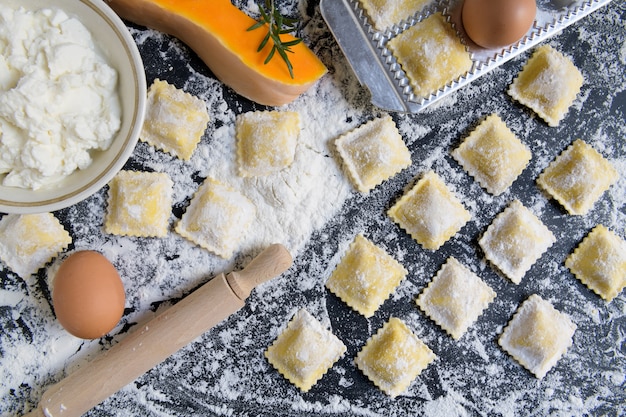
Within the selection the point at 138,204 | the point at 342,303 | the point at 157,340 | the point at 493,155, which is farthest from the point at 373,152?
the point at 157,340

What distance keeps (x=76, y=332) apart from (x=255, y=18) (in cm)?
106

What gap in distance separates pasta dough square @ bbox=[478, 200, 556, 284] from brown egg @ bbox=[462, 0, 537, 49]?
1.74 ft

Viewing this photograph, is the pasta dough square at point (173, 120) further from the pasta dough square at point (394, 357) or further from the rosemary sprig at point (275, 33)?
the pasta dough square at point (394, 357)

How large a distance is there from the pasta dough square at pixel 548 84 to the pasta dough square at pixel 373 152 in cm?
41

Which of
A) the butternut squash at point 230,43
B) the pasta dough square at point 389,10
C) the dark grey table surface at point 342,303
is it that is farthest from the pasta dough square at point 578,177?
the butternut squash at point 230,43

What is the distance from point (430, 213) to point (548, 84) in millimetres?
549

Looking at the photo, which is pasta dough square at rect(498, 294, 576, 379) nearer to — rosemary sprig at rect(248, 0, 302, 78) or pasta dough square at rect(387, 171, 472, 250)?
pasta dough square at rect(387, 171, 472, 250)

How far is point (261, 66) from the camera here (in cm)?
165

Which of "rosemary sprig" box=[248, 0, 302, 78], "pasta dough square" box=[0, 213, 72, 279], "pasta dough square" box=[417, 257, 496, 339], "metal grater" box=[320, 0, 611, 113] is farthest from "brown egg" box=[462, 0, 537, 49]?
"pasta dough square" box=[0, 213, 72, 279]

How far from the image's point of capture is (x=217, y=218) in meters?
1.74

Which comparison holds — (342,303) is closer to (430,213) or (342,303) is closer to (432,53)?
(430,213)

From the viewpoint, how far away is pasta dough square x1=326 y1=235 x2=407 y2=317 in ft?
5.82

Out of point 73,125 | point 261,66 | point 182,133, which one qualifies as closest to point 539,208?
point 261,66

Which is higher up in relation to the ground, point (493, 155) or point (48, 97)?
point (48, 97)
